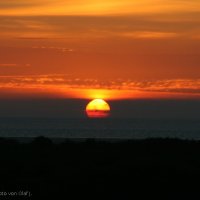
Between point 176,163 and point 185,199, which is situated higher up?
point 176,163

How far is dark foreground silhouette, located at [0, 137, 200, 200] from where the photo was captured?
29.2 m

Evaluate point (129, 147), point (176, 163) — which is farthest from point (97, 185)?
point (129, 147)

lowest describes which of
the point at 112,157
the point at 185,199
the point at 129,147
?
the point at 185,199

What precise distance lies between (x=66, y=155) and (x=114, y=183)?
9.08m

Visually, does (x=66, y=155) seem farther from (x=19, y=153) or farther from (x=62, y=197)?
(x=62, y=197)

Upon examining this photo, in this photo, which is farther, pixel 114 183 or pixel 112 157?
pixel 112 157

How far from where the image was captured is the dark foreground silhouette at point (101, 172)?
95.9 ft

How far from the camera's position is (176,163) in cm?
3609

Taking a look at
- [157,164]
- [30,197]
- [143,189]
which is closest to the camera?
[30,197]

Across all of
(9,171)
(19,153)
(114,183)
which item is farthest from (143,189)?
(19,153)

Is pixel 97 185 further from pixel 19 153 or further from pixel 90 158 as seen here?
pixel 19 153

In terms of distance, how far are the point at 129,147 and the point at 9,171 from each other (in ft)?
43.1

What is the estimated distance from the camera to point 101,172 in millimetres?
32375

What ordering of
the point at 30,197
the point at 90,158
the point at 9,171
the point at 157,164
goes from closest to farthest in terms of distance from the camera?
the point at 30,197 → the point at 9,171 → the point at 157,164 → the point at 90,158
